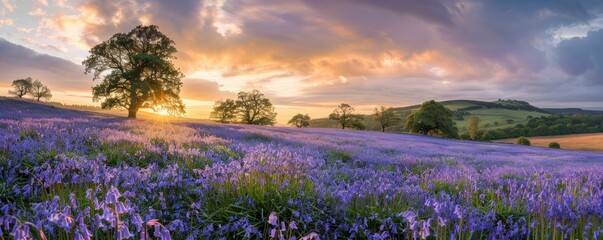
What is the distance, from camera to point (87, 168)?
4828 millimetres

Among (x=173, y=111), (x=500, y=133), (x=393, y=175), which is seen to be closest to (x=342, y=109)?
(x=500, y=133)

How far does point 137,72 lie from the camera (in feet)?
93.1

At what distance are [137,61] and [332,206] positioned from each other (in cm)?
2823

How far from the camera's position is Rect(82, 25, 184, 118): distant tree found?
92.1ft

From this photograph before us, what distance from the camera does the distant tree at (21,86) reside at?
87.6 m

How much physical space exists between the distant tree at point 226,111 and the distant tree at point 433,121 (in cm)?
3342

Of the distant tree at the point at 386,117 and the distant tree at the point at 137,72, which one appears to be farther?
the distant tree at the point at 386,117

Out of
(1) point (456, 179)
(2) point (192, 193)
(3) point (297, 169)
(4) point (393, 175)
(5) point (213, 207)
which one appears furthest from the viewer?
(4) point (393, 175)

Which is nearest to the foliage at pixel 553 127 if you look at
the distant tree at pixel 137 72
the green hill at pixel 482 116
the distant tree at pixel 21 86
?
the green hill at pixel 482 116

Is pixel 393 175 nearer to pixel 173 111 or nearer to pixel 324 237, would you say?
pixel 324 237

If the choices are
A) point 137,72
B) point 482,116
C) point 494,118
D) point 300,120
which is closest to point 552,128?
point 494,118

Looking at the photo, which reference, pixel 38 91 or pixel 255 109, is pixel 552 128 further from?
pixel 38 91

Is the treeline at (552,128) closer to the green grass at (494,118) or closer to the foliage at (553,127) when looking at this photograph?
the foliage at (553,127)

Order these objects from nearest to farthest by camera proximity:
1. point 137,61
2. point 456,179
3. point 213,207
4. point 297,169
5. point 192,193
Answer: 1. point 213,207
2. point 192,193
3. point 297,169
4. point 456,179
5. point 137,61
